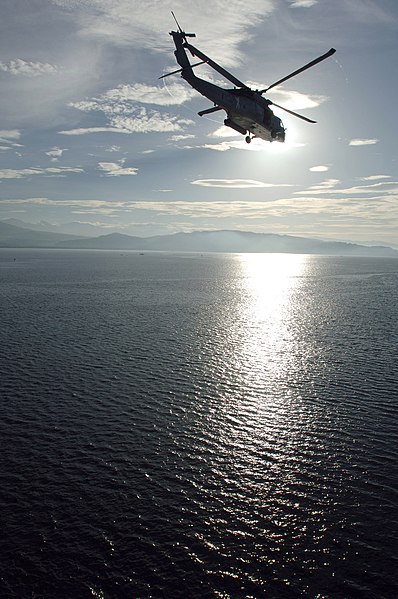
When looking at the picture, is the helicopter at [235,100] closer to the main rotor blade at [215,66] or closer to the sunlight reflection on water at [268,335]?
the main rotor blade at [215,66]

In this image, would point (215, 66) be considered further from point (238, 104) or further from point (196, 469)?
point (196, 469)

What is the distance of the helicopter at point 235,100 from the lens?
2298 inches

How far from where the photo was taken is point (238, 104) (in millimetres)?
59031

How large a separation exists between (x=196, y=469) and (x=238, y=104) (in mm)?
49117

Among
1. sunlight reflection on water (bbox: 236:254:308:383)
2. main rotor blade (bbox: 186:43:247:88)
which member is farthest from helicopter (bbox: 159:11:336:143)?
sunlight reflection on water (bbox: 236:254:308:383)

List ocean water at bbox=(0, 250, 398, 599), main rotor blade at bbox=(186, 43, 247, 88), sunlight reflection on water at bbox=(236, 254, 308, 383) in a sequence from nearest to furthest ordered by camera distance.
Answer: ocean water at bbox=(0, 250, 398, 599)
main rotor blade at bbox=(186, 43, 247, 88)
sunlight reflection on water at bbox=(236, 254, 308, 383)

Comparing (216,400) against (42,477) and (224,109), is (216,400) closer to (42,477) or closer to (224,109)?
(42,477)

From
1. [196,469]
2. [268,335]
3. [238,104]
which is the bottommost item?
[196,469]

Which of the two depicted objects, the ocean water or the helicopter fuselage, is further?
the helicopter fuselage

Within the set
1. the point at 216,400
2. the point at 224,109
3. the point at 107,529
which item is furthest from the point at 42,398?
the point at 224,109

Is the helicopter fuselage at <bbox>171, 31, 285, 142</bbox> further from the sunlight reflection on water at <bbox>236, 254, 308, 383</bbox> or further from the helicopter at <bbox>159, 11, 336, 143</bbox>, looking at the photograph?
the sunlight reflection on water at <bbox>236, 254, 308, 383</bbox>

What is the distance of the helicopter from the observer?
58375 millimetres

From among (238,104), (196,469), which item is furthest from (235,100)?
(196,469)

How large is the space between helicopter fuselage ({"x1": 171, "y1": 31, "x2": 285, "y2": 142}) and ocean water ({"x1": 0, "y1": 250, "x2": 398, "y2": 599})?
38.7 m
